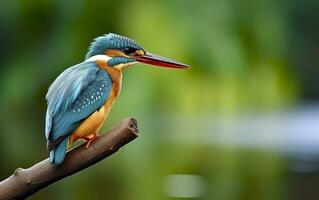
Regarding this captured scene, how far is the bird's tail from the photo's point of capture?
808 mm

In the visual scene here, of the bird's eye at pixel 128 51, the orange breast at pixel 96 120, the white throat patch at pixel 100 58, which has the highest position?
the bird's eye at pixel 128 51

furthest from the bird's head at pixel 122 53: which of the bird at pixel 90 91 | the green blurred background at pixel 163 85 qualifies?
the green blurred background at pixel 163 85

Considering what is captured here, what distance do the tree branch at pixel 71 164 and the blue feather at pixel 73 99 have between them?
2cm

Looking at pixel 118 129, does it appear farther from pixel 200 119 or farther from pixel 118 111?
pixel 200 119

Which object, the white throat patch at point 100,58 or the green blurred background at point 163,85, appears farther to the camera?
the green blurred background at point 163,85

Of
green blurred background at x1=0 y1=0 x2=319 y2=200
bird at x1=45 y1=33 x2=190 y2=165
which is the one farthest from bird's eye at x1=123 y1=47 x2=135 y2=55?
green blurred background at x1=0 y1=0 x2=319 y2=200

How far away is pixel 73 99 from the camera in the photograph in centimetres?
84

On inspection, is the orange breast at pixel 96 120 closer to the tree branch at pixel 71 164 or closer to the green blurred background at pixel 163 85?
the tree branch at pixel 71 164

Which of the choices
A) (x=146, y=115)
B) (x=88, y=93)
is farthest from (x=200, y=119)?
(x=88, y=93)

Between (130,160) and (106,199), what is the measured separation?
0.28 metres

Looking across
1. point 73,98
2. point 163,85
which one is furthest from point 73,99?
point 163,85

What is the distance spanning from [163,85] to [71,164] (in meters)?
1.42

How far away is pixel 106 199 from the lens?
2.51 meters

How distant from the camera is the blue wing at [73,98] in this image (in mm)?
826
